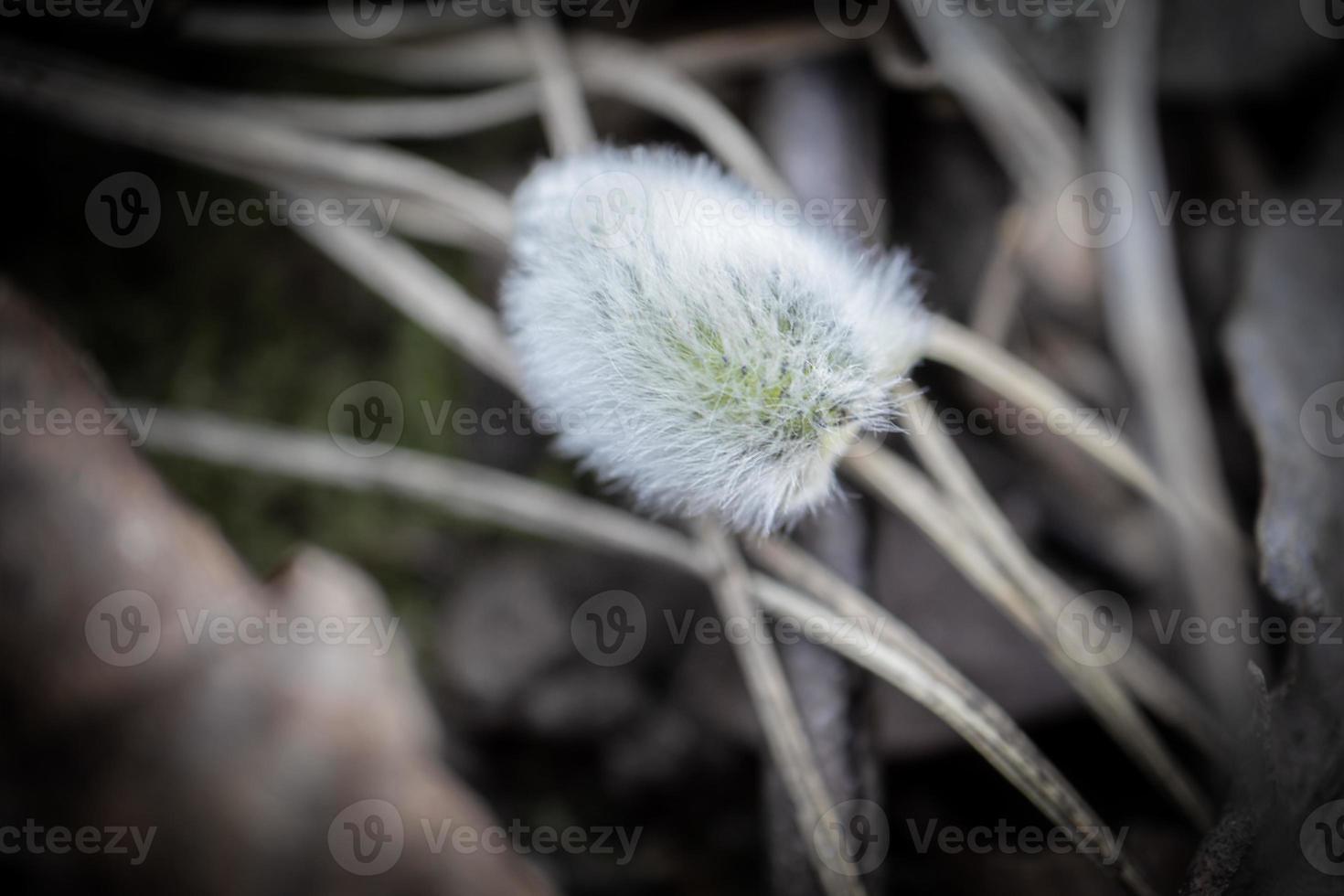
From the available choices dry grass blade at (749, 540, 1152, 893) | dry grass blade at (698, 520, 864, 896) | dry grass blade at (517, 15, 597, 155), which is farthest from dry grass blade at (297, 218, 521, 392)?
dry grass blade at (749, 540, 1152, 893)

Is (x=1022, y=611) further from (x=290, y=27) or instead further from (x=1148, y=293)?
(x=290, y=27)

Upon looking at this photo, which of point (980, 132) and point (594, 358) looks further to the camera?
point (980, 132)

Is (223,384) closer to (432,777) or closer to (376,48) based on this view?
(376,48)

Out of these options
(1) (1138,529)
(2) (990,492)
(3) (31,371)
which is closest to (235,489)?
(3) (31,371)

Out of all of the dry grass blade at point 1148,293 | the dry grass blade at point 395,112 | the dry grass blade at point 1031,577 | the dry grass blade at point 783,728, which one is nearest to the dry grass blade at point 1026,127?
the dry grass blade at point 1148,293

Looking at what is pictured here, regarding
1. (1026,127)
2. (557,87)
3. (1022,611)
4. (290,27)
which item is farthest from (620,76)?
(1022,611)

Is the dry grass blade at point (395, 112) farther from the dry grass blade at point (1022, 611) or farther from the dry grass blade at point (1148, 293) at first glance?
the dry grass blade at point (1148, 293)
